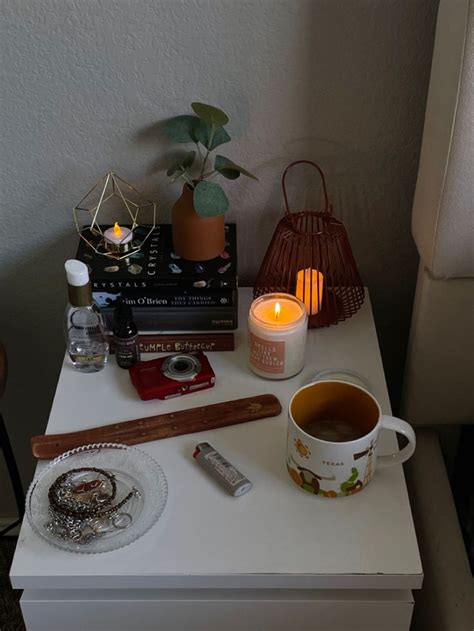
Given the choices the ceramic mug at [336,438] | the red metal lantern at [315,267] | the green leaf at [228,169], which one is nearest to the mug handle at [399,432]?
the ceramic mug at [336,438]

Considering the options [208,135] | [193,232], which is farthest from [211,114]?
[193,232]

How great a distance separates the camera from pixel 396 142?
1.02 metres

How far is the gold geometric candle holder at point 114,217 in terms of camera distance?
102 cm

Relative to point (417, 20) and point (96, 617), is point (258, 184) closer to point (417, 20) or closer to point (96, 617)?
point (417, 20)

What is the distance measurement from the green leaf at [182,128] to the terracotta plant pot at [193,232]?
0.06 meters

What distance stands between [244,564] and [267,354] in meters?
0.27

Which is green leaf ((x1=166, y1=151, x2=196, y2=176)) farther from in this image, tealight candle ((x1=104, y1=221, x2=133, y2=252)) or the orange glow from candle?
the orange glow from candle

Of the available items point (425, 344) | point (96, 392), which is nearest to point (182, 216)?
point (96, 392)

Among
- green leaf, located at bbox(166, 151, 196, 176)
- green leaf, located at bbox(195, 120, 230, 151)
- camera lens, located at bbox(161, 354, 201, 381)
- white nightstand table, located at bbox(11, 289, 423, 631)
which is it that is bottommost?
white nightstand table, located at bbox(11, 289, 423, 631)

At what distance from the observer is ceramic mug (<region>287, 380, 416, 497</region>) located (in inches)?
30.6

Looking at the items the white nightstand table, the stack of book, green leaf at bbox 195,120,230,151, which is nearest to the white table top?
the white nightstand table

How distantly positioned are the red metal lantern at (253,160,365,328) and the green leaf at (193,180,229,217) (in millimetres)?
102

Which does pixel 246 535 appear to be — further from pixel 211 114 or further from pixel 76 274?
pixel 211 114

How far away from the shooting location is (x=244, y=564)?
0.75 m
